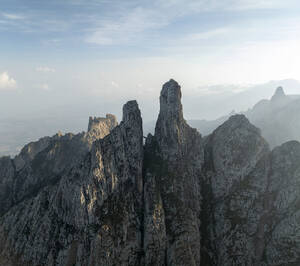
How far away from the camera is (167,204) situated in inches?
3287

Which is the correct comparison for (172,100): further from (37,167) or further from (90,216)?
(37,167)

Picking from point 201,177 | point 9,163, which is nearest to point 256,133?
point 201,177

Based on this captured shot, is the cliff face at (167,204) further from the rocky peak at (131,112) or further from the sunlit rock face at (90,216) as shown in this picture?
the rocky peak at (131,112)

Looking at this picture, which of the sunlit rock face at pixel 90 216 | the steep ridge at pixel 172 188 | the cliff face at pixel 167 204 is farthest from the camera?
the steep ridge at pixel 172 188

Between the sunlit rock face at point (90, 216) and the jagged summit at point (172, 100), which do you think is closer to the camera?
the sunlit rock face at point (90, 216)

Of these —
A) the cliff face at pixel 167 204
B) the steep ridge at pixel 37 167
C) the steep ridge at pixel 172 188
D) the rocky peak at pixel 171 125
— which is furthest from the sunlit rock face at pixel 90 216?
the steep ridge at pixel 37 167

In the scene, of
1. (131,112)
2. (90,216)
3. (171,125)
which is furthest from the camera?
(171,125)

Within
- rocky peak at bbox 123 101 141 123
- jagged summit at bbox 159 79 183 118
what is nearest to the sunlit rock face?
rocky peak at bbox 123 101 141 123

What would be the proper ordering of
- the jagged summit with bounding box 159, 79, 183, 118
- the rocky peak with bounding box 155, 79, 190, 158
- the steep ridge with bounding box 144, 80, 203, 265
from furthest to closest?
the jagged summit with bounding box 159, 79, 183, 118, the rocky peak with bounding box 155, 79, 190, 158, the steep ridge with bounding box 144, 80, 203, 265

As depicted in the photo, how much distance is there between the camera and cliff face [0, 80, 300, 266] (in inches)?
2896

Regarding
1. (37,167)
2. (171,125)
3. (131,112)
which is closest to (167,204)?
(171,125)

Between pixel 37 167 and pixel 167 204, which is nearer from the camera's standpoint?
pixel 167 204

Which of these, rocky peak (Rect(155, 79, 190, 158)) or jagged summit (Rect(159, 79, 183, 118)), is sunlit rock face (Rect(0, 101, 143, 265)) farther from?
jagged summit (Rect(159, 79, 183, 118))

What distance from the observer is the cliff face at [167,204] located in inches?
2896
